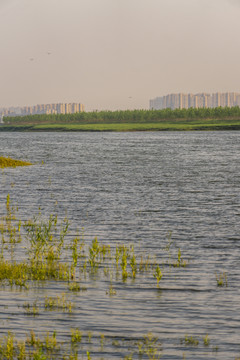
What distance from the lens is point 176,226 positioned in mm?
23547

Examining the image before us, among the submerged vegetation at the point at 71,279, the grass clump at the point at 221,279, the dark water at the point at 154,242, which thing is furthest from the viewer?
the grass clump at the point at 221,279

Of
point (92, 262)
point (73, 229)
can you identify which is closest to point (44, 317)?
point (92, 262)

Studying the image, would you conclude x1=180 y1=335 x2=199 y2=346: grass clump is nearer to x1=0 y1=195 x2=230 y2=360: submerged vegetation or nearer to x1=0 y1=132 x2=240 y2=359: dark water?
x1=0 y1=195 x2=230 y2=360: submerged vegetation

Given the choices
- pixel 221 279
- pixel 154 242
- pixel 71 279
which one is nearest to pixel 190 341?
pixel 221 279

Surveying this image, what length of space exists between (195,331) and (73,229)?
12016 millimetres

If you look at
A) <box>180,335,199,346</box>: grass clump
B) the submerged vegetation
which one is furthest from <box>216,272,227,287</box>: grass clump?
<box>180,335,199,346</box>: grass clump

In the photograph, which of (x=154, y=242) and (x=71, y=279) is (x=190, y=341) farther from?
(x=154, y=242)

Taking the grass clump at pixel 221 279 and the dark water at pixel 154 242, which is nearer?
the dark water at pixel 154 242

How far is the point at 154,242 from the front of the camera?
2017 cm

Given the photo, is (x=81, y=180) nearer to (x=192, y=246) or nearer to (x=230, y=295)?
(x=192, y=246)

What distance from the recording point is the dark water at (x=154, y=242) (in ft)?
37.4

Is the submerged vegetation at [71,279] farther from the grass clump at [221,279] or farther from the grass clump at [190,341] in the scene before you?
the grass clump at [221,279]

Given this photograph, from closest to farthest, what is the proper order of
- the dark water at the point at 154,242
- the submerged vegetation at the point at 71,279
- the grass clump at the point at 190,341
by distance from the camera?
the submerged vegetation at the point at 71,279, the grass clump at the point at 190,341, the dark water at the point at 154,242

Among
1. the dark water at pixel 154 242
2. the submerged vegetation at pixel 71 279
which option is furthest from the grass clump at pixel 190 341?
the dark water at pixel 154 242
